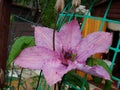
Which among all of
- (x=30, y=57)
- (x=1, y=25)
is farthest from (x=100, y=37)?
(x=1, y=25)

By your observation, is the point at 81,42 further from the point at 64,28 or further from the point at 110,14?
the point at 110,14

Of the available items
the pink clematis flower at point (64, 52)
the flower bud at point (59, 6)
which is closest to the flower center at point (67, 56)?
the pink clematis flower at point (64, 52)

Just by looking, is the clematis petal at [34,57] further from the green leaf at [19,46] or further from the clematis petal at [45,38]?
the green leaf at [19,46]

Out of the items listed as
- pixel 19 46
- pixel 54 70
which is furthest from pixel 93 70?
pixel 19 46

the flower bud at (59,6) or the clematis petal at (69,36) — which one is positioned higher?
the flower bud at (59,6)

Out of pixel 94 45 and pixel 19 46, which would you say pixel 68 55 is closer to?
pixel 94 45

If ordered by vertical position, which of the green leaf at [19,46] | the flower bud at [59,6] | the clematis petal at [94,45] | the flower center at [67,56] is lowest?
the green leaf at [19,46]

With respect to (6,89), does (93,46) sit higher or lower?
higher
